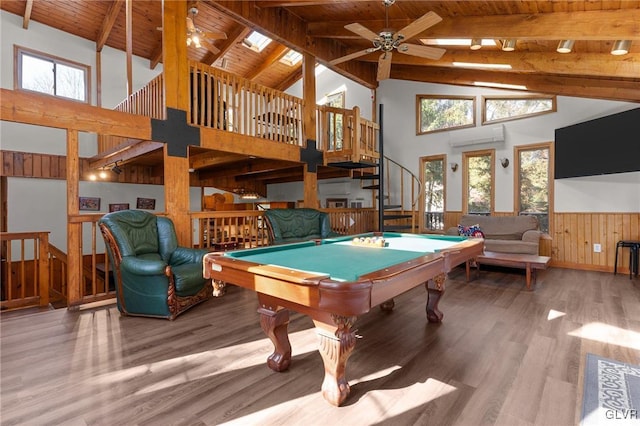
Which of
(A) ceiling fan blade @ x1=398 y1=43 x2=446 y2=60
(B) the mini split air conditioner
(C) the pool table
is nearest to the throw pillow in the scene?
(B) the mini split air conditioner

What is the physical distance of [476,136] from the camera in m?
6.61

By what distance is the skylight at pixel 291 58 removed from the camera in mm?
8807

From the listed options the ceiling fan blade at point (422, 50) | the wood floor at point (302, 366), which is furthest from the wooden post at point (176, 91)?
the ceiling fan blade at point (422, 50)

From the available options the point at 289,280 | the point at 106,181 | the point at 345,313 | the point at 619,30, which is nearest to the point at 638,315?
the point at 619,30

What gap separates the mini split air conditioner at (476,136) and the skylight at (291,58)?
498 centimetres

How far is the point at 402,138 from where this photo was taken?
7.89 metres

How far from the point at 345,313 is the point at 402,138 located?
23.6 ft

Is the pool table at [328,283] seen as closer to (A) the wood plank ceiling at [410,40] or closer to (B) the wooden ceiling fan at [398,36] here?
(B) the wooden ceiling fan at [398,36]

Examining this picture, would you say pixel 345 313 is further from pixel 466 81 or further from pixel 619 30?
pixel 466 81

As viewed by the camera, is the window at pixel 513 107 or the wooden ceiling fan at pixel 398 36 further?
the window at pixel 513 107

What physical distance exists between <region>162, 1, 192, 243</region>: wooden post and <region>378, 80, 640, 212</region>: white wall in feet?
17.6

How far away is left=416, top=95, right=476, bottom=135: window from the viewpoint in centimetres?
696

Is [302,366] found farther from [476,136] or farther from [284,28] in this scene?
[476,136]

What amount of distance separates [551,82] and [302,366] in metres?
6.02
